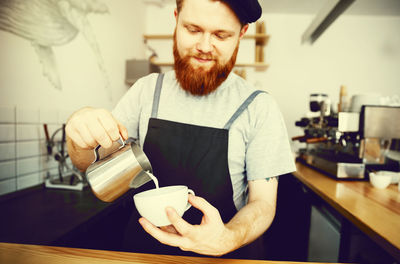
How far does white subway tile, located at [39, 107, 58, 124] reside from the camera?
1.45 m

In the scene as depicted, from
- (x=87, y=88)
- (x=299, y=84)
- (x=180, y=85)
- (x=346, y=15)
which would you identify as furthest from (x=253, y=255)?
(x=346, y=15)

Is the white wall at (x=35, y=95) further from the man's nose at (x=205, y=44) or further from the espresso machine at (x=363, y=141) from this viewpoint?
the espresso machine at (x=363, y=141)

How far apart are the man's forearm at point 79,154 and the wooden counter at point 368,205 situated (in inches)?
38.8

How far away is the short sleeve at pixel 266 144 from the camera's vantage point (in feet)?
2.92

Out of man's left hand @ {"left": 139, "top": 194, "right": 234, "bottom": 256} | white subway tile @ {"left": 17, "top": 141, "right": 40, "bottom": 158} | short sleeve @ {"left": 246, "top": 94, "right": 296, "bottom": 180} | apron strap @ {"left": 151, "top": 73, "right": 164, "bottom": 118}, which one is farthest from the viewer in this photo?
white subway tile @ {"left": 17, "top": 141, "right": 40, "bottom": 158}

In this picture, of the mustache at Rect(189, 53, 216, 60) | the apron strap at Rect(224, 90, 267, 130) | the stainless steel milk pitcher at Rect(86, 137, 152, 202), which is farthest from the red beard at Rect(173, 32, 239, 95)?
the stainless steel milk pitcher at Rect(86, 137, 152, 202)

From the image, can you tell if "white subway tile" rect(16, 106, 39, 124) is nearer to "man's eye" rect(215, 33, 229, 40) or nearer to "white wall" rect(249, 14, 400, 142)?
"man's eye" rect(215, 33, 229, 40)

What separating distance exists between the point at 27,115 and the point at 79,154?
2.49 feet

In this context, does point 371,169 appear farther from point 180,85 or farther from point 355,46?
point 355,46

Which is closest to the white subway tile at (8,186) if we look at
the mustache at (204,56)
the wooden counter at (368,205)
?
the mustache at (204,56)

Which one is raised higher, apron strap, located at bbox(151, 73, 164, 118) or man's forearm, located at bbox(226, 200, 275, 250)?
apron strap, located at bbox(151, 73, 164, 118)

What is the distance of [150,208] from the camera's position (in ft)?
1.81

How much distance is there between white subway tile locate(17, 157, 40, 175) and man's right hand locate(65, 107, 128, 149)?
909 millimetres

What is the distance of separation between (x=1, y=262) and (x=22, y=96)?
104 cm
